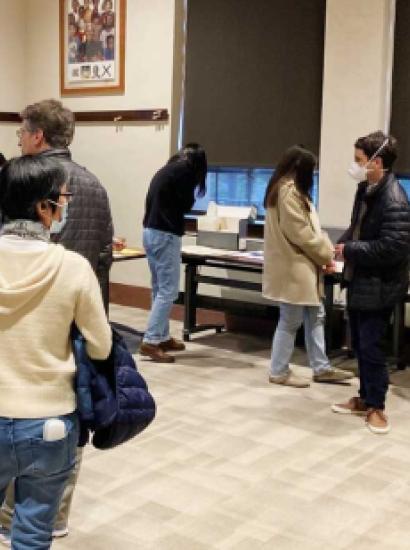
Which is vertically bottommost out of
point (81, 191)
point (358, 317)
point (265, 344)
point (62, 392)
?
point (265, 344)

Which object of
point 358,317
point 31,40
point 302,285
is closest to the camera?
point 358,317

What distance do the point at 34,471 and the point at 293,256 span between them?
2.79 m

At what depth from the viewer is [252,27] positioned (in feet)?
19.5

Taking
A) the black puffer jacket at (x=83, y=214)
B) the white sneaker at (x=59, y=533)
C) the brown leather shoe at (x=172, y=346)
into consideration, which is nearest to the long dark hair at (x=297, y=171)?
the brown leather shoe at (x=172, y=346)

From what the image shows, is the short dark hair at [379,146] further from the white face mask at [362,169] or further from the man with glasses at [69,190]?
the man with glasses at [69,190]

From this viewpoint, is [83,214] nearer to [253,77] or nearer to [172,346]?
[172,346]

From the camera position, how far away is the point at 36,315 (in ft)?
5.72

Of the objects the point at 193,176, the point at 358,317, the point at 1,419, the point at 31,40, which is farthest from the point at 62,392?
the point at 31,40

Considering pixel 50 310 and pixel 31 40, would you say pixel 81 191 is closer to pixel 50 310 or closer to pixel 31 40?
pixel 50 310

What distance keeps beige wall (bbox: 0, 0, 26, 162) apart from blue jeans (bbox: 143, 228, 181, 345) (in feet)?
9.79

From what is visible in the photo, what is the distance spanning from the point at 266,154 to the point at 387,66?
112 cm

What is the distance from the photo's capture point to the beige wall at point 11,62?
23.7 feet

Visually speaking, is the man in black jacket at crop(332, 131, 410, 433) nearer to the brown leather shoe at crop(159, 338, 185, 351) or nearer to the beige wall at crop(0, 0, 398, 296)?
the beige wall at crop(0, 0, 398, 296)

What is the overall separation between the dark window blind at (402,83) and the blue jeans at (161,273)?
160 centimetres
